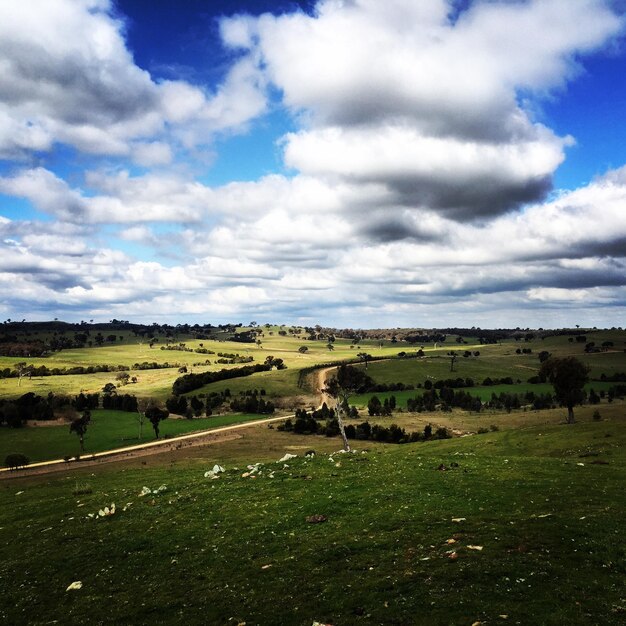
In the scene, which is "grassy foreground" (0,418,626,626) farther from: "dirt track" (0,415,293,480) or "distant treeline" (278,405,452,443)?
"distant treeline" (278,405,452,443)

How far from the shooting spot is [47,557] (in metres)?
25.6

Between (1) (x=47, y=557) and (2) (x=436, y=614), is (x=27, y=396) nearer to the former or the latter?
(1) (x=47, y=557)

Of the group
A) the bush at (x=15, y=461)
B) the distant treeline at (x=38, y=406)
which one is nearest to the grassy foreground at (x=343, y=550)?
the bush at (x=15, y=461)

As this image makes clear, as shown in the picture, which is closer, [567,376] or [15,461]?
[567,376]

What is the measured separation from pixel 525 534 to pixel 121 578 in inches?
708

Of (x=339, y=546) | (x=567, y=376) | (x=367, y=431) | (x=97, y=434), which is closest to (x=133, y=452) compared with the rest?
(x=97, y=434)

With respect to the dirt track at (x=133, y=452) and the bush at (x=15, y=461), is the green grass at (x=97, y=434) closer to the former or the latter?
the dirt track at (x=133, y=452)

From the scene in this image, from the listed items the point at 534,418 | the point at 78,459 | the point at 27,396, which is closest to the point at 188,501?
the point at 78,459

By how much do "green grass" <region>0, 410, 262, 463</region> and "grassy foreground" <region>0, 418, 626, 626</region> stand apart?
289 ft

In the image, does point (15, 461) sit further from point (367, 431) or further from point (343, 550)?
point (343, 550)

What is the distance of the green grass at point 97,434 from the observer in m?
114

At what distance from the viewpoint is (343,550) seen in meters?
20.2

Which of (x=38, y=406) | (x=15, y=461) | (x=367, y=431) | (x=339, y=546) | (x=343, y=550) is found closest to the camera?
(x=343, y=550)

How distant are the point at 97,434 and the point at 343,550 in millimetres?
133102
